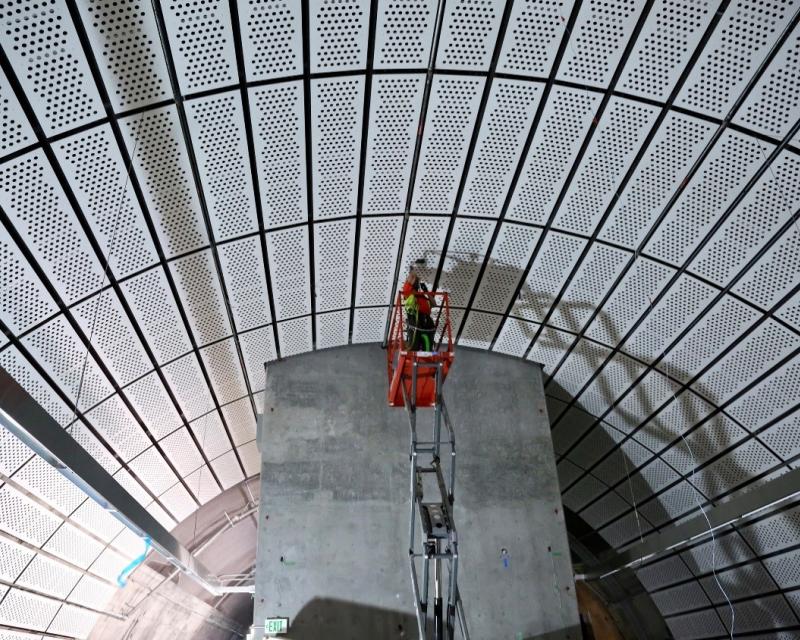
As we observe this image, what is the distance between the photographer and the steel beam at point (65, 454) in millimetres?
6523

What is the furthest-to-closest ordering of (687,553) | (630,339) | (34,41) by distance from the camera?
1. (687,553)
2. (630,339)
3. (34,41)

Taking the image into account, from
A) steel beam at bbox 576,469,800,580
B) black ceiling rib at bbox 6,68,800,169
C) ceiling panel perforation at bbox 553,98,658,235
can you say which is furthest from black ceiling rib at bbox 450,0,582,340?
steel beam at bbox 576,469,800,580

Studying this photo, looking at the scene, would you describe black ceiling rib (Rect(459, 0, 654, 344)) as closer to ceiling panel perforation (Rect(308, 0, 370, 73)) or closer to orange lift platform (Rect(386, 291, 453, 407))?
orange lift platform (Rect(386, 291, 453, 407))

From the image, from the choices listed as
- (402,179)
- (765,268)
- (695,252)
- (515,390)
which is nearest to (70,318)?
(402,179)

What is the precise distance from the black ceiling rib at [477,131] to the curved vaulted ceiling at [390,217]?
45 millimetres

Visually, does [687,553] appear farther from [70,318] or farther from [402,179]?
[70,318]

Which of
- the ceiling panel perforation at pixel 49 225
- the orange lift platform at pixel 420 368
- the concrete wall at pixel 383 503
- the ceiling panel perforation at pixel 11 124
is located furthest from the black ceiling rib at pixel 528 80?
the concrete wall at pixel 383 503

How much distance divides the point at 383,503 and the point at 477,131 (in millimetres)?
9460

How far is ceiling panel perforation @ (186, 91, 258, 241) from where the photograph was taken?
9445mm

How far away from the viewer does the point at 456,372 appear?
16.8m

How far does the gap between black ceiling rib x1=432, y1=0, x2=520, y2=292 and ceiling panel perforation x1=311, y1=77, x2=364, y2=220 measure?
2.15 meters

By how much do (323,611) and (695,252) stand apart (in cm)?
1157

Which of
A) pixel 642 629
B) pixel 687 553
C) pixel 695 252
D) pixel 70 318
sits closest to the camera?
pixel 70 318

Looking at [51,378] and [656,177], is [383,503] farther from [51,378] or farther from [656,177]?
[656,177]
